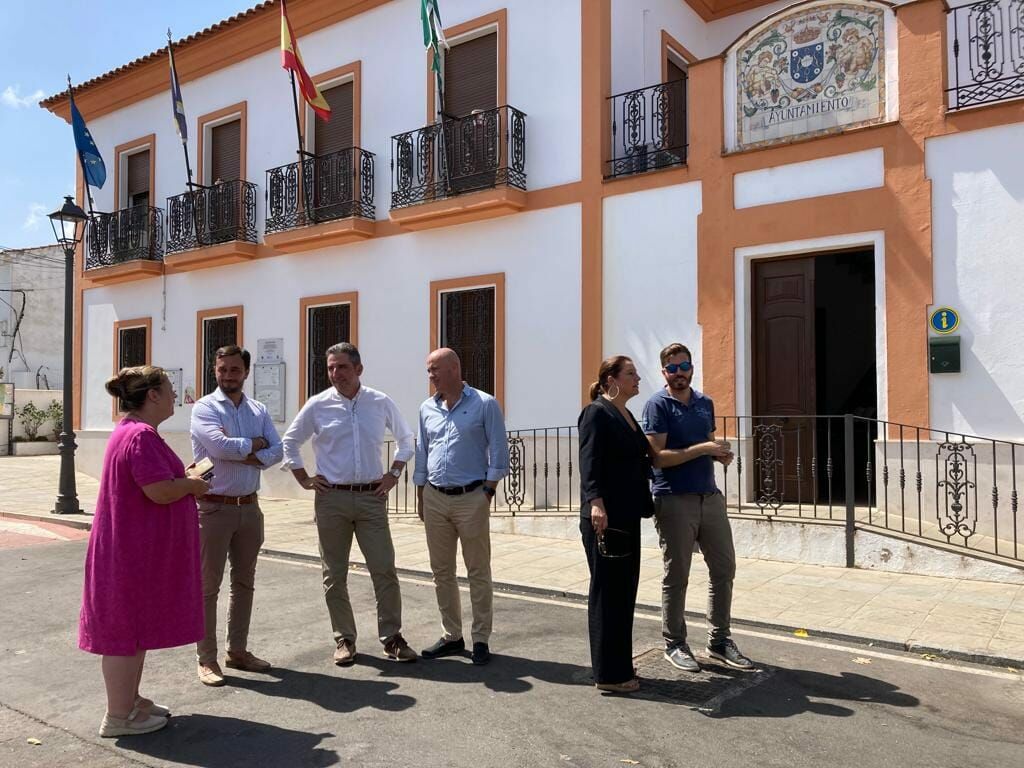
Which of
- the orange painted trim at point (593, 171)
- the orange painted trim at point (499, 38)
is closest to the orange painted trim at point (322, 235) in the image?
the orange painted trim at point (499, 38)

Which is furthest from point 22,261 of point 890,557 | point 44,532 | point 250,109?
point 890,557

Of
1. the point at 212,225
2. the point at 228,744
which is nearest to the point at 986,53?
the point at 228,744

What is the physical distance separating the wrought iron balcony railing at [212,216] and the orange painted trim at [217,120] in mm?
295

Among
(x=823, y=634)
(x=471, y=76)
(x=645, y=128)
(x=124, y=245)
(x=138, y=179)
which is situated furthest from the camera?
(x=138, y=179)

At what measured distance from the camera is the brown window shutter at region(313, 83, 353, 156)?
13.8 meters

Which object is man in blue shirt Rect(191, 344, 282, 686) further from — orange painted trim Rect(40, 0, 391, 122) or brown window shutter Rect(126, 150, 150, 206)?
brown window shutter Rect(126, 150, 150, 206)

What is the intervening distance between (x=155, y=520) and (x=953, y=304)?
7.67 m

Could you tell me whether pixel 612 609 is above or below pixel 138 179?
below

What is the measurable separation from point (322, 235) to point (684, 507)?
9.59m

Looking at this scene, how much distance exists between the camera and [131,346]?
56.4ft

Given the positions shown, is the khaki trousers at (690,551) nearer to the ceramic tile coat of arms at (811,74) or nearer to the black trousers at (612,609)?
the black trousers at (612,609)

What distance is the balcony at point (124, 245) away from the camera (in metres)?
16.2

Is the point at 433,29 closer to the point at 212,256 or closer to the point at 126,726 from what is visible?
the point at 212,256

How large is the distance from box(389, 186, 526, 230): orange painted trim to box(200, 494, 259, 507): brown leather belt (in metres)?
7.04
